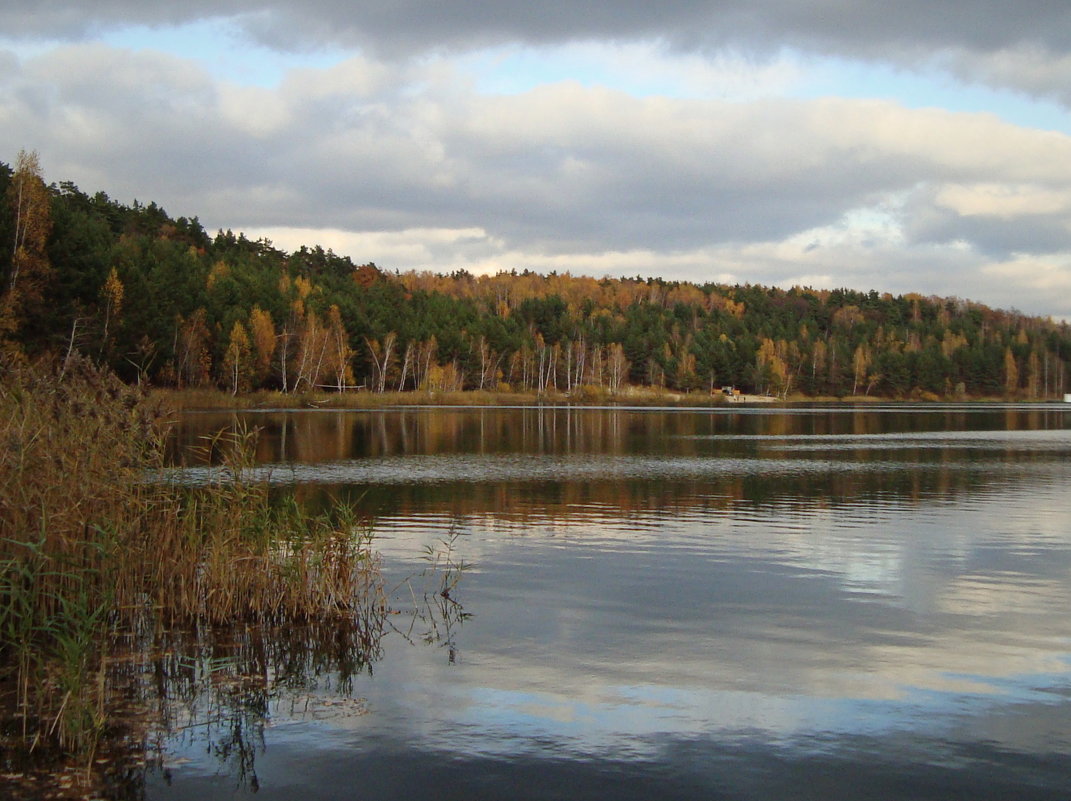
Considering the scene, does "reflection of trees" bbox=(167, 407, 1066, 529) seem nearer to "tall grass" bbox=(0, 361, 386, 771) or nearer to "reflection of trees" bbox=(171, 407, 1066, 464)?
"reflection of trees" bbox=(171, 407, 1066, 464)

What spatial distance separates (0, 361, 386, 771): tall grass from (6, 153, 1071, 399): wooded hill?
1.97m

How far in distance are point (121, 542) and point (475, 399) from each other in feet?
340

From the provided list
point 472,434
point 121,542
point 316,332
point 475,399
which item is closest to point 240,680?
point 121,542

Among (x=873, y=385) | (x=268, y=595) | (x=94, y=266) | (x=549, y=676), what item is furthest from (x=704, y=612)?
(x=873, y=385)

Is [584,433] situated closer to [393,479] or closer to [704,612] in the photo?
[393,479]

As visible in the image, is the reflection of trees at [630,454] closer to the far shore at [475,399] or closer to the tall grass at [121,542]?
the tall grass at [121,542]

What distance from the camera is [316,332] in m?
105

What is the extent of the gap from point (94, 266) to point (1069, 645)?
5900 centimetres

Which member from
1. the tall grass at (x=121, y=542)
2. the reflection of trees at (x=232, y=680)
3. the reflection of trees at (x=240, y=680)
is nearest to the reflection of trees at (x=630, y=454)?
the tall grass at (x=121, y=542)

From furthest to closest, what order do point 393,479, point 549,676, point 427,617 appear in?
point 393,479, point 427,617, point 549,676

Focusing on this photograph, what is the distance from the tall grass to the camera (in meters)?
11.5

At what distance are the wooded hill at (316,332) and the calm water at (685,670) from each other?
6.99m

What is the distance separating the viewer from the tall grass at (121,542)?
37.7 ft

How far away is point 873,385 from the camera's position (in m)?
186
